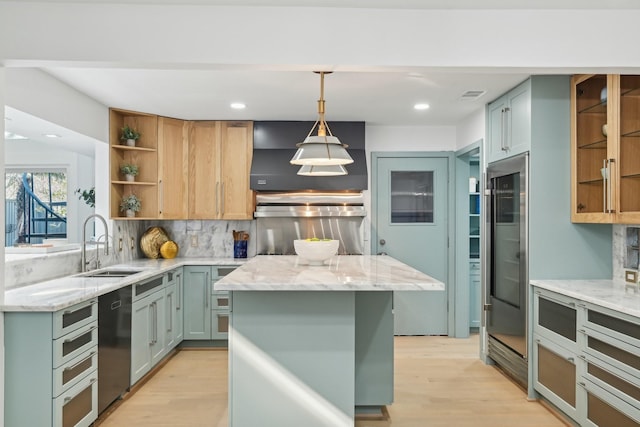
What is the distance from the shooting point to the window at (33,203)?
20.0 ft

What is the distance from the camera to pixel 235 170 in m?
4.96

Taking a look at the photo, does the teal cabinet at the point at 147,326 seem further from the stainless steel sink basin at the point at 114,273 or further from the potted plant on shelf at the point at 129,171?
the potted plant on shelf at the point at 129,171

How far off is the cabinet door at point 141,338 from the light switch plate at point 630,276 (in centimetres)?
355

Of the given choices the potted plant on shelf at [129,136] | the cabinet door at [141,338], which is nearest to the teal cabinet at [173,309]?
the cabinet door at [141,338]

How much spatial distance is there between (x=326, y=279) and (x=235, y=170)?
2.72 meters

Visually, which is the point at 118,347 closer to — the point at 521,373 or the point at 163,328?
the point at 163,328

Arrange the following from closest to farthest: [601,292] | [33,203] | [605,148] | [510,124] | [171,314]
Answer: [601,292] → [605,148] → [510,124] → [171,314] → [33,203]

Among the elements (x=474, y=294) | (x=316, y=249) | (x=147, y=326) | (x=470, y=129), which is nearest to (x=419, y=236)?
(x=474, y=294)

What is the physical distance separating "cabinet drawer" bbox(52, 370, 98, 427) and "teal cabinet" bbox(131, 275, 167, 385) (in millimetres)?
563

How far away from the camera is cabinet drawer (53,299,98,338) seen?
2.50m

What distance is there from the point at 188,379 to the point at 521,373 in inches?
106

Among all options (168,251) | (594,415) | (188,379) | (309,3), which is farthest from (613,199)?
(168,251)

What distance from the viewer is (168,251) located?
16.4 ft

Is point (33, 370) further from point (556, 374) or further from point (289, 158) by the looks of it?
point (556, 374)
